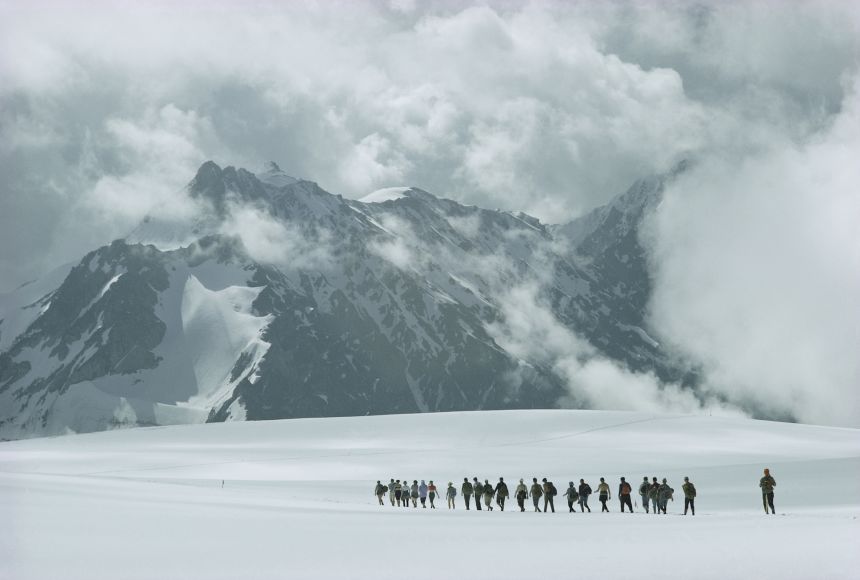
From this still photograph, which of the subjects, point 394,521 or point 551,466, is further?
point 551,466

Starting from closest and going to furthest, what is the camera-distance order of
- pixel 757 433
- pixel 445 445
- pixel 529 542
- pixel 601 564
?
pixel 601 564
pixel 529 542
pixel 445 445
pixel 757 433

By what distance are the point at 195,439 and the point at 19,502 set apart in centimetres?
6648

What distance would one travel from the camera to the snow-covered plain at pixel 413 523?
65.2 ft

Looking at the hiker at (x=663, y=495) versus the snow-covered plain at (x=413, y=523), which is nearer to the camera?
the snow-covered plain at (x=413, y=523)

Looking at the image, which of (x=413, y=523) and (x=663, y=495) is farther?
(x=663, y=495)

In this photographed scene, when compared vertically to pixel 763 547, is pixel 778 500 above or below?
above

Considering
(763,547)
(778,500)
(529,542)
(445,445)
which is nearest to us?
(763,547)

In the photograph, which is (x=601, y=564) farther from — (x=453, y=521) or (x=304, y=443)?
(x=304, y=443)

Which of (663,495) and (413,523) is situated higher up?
(663,495)

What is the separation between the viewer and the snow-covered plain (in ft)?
65.2

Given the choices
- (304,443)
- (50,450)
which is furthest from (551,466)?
(50,450)

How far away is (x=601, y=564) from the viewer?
822 inches

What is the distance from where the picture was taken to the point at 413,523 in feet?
98.1

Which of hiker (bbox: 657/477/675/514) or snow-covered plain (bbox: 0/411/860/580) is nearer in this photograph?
snow-covered plain (bbox: 0/411/860/580)
